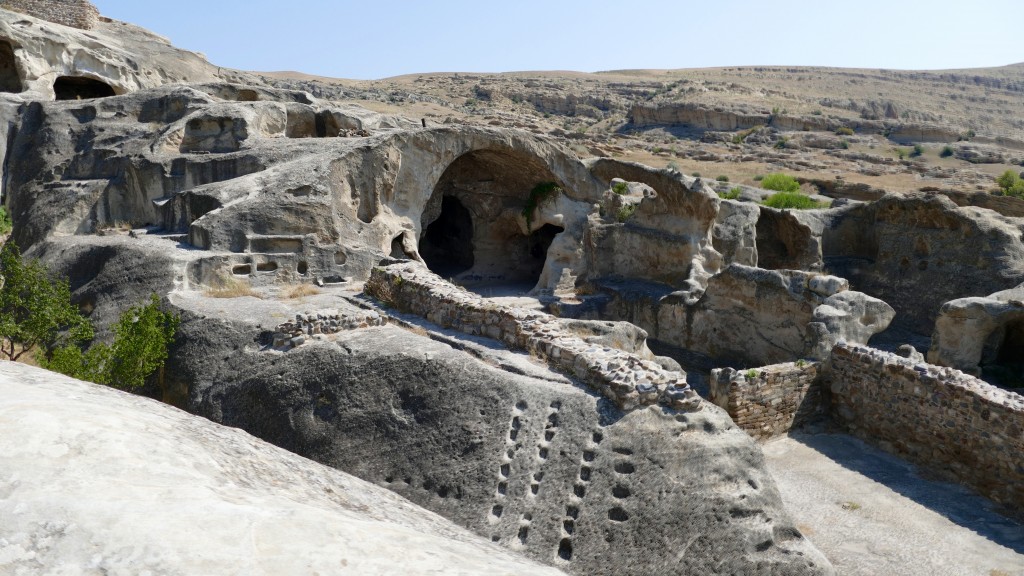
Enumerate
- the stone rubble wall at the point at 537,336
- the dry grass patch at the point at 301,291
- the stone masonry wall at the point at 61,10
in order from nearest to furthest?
the stone rubble wall at the point at 537,336
the dry grass patch at the point at 301,291
the stone masonry wall at the point at 61,10

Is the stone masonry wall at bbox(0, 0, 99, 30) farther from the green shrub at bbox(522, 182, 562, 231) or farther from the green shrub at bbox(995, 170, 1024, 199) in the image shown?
the green shrub at bbox(995, 170, 1024, 199)

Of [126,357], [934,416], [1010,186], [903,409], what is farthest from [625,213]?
[1010,186]

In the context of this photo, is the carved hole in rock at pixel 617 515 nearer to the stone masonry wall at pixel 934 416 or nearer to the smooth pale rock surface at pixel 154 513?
the smooth pale rock surface at pixel 154 513

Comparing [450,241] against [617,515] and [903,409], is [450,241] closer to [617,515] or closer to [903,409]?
[903,409]

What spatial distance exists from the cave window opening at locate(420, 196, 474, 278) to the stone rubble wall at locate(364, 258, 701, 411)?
895 centimetres

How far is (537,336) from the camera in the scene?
7895 mm

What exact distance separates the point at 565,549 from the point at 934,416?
17.4 feet

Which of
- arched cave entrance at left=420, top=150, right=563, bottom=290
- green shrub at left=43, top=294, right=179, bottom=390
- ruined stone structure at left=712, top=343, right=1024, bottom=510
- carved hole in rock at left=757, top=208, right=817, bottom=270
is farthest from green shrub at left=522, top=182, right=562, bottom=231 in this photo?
Result: green shrub at left=43, top=294, right=179, bottom=390

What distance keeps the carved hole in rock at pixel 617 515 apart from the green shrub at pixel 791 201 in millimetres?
17894

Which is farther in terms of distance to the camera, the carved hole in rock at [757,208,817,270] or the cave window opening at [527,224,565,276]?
the cave window opening at [527,224,565,276]

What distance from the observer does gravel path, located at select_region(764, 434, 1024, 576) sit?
679cm

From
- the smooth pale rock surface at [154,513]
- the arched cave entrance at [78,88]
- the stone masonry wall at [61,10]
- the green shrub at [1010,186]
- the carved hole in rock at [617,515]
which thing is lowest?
the carved hole in rock at [617,515]

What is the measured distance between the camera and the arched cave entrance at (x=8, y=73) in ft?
66.8

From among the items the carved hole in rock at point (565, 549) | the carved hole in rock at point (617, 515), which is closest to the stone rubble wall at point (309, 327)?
the carved hole in rock at point (565, 549)
